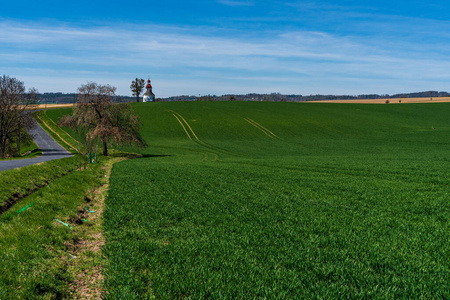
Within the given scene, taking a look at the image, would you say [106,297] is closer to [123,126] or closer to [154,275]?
[154,275]

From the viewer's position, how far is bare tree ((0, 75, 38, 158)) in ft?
172

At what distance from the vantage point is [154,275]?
294 inches

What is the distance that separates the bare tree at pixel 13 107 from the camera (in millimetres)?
52562

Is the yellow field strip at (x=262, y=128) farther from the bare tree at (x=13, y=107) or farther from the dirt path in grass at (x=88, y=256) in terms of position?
the dirt path in grass at (x=88, y=256)

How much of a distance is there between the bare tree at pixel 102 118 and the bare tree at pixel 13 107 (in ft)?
57.6

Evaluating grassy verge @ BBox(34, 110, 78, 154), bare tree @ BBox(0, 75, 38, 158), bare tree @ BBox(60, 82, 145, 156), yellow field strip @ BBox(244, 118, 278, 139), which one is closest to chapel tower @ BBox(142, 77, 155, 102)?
grassy verge @ BBox(34, 110, 78, 154)

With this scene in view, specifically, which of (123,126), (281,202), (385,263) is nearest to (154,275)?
(385,263)

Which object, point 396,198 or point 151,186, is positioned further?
point 151,186

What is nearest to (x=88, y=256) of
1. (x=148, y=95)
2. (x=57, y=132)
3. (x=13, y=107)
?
(x=13, y=107)

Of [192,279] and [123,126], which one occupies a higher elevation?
[123,126]

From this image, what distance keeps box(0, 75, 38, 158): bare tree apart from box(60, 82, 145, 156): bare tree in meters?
17.6

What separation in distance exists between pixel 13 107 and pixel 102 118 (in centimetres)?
2294

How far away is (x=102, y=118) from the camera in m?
43.2

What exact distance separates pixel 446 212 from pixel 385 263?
721cm
